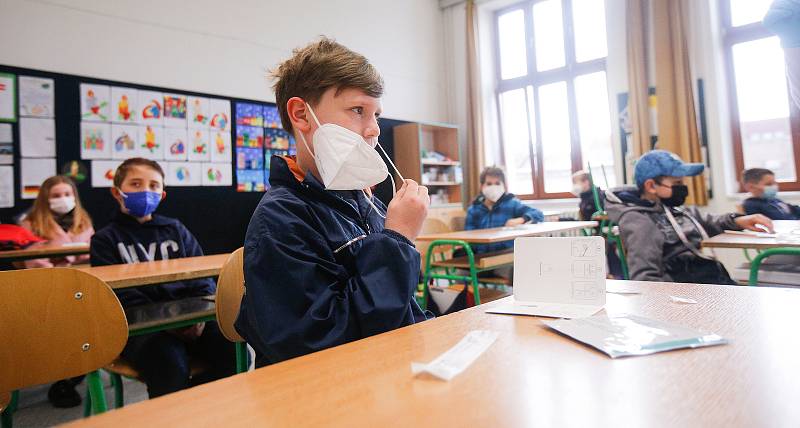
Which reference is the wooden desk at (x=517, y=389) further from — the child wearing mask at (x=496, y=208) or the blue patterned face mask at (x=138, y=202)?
the child wearing mask at (x=496, y=208)

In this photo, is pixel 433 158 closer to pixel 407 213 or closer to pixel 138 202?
pixel 138 202

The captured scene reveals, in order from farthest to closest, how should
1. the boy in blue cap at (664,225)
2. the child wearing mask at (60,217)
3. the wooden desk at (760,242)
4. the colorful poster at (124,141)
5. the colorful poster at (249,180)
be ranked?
1. the colorful poster at (249,180)
2. the colorful poster at (124,141)
3. the child wearing mask at (60,217)
4. the boy in blue cap at (664,225)
5. the wooden desk at (760,242)

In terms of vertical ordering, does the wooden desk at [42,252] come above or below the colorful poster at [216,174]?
below

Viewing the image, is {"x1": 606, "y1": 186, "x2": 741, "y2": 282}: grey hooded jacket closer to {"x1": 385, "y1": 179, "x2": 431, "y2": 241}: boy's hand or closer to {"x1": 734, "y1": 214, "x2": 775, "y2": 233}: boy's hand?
{"x1": 734, "y1": 214, "x2": 775, "y2": 233}: boy's hand

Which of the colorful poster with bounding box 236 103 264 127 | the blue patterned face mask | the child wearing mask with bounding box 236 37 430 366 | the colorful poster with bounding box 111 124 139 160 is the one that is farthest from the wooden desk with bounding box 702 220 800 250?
the colorful poster with bounding box 111 124 139 160

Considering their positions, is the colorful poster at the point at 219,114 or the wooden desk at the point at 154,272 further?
the colorful poster at the point at 219,114

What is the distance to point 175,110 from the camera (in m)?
4.01

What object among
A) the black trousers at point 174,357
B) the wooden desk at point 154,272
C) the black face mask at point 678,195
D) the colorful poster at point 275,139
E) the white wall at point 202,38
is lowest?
the black trousers at point 174,357

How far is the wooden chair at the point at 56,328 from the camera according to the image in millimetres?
1098

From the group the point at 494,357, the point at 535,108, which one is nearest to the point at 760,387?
the point at 494,357

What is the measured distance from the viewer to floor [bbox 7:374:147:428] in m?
2.13

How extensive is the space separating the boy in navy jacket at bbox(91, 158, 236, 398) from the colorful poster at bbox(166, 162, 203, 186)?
1700mm

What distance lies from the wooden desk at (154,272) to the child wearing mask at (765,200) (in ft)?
13.5

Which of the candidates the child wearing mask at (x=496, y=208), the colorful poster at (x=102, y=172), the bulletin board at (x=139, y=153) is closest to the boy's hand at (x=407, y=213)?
the bulletin board at (x=139, y=153)
